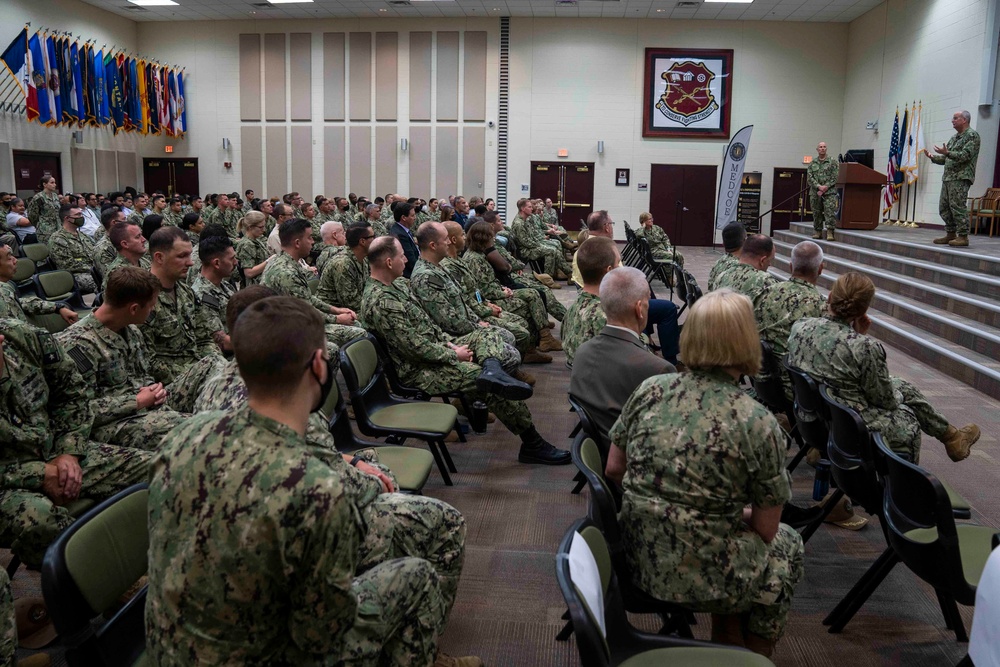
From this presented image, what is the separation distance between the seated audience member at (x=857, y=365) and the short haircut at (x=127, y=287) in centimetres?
300

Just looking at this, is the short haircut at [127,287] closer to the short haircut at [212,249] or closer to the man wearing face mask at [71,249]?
the short haircut at [212,249]

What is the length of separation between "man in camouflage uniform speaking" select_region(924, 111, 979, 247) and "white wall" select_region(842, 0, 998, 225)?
3808 millimetres

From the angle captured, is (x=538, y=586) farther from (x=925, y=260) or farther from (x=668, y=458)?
(x=925, y=260)

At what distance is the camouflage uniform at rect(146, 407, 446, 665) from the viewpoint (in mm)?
1429

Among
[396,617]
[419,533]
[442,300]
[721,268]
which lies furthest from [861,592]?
[721,268]

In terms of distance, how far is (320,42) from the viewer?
19109 millimetres

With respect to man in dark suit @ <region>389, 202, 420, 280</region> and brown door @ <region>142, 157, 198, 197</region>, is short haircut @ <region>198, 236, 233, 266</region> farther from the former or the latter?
brown door @ <region>142, 157, 198, 197</region>

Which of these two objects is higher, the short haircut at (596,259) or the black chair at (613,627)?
the short haircut at (596,259)

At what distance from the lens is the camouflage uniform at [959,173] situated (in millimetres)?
9500

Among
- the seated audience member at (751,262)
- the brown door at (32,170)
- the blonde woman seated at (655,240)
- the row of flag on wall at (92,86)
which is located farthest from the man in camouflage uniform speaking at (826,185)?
the brown door at (32,170)

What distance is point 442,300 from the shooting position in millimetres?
4949

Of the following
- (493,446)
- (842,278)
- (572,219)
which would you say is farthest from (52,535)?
(572,219)

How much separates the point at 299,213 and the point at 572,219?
8385mm

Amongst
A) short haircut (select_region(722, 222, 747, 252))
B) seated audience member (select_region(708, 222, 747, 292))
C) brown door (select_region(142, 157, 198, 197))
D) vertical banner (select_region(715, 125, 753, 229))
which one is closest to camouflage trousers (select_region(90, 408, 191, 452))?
seated audience member (select_region(708, 222, 747, 292))
